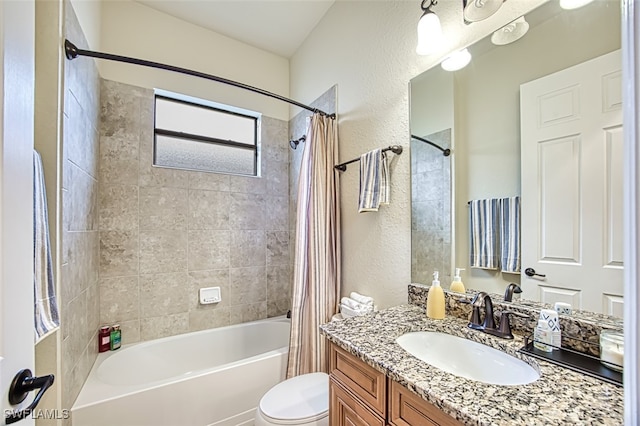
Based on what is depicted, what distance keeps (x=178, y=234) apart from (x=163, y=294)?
50 cm

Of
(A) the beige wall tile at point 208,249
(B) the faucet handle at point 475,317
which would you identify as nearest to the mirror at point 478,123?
(B) the faucet handle at point 475,317

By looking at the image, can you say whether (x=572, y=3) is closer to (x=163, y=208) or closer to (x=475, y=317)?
(x=475, y=317)

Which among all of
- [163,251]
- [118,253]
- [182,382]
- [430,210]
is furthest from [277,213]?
[430,210]

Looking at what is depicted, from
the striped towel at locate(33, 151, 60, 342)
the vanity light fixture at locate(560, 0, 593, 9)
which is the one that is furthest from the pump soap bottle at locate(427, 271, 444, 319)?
the striped towel at locate(33, 151, 60, 342)

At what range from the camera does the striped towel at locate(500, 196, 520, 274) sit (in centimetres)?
106

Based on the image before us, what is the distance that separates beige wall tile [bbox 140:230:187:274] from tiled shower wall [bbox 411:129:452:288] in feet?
6.05

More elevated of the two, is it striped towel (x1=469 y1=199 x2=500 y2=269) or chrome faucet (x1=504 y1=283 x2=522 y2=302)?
striped towel (x1=469 y1=199 x2=500 y2=269)

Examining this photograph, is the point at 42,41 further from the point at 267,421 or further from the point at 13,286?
the point at 267,421

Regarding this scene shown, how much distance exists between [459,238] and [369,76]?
45.9 inches

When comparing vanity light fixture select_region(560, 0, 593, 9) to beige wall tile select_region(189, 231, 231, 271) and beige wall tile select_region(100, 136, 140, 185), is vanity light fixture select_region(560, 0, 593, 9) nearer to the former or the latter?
beige wall tile select_region(189, 231, 231, 271)

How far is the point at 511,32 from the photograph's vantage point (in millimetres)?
1062

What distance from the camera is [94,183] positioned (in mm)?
1827

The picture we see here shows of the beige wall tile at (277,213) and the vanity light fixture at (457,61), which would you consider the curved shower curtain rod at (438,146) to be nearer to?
the vanity light fixture at (457,61)

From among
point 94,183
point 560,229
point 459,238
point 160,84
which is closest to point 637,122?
A: point 560,229
